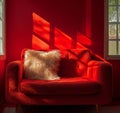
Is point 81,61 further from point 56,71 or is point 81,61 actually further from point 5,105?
point 5,105

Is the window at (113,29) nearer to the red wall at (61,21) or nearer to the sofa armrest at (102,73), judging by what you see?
the red wall at (61,21)

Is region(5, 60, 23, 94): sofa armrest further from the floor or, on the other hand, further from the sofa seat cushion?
the floor

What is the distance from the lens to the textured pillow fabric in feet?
12.5

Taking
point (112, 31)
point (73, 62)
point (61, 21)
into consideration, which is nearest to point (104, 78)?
point (73, 62)

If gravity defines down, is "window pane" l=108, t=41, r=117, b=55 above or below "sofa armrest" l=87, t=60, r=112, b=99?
above

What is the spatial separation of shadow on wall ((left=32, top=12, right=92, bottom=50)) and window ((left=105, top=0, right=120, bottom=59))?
38cm

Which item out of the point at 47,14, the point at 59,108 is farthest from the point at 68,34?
the point at 59,108

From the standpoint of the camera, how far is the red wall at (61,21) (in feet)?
14.5

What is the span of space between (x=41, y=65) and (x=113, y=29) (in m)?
1.59

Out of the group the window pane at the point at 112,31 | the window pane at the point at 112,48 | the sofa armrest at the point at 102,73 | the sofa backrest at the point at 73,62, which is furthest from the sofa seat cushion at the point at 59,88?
the window pane at the point at 112,31

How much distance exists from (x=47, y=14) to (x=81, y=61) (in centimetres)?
106

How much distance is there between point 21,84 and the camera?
340 cm

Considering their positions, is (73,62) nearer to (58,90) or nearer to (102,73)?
(102,73)

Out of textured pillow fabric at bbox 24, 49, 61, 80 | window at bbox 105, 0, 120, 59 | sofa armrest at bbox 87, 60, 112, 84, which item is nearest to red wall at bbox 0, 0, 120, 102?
window at bbox 105, 0, 120, 59
